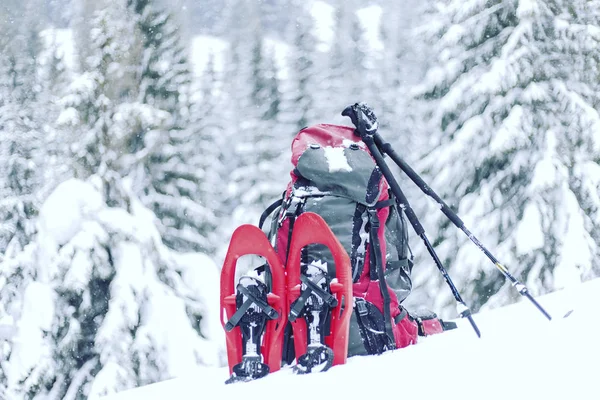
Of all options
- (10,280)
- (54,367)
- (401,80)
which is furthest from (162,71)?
(401,80)

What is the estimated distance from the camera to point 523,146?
1084cm

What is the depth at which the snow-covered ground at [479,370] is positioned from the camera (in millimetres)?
1929

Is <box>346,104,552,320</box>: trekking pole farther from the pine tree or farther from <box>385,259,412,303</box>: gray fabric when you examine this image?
the pine tree

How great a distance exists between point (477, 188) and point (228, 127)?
12.2 meters

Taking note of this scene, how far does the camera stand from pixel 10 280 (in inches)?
573

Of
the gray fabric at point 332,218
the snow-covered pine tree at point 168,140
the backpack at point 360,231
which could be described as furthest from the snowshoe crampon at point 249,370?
the snow-covered pine tree at point 168,140

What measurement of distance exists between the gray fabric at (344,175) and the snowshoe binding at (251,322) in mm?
711

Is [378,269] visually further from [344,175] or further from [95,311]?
[95,311]

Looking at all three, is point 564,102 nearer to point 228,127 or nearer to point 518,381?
point 518,381

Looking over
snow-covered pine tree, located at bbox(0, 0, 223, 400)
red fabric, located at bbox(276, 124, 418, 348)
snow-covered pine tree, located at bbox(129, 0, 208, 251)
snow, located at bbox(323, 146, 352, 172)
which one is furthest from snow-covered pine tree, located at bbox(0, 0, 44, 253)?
snow, located at bbox(323, 146, 352, 172)

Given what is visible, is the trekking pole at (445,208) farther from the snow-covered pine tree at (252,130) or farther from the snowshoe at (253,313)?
the snow-covered pine tree at (252,130)

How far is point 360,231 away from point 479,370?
4.59 ft

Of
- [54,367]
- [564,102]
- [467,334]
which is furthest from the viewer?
[564,102]

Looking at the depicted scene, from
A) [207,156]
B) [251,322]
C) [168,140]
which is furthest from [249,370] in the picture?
[207,156]
